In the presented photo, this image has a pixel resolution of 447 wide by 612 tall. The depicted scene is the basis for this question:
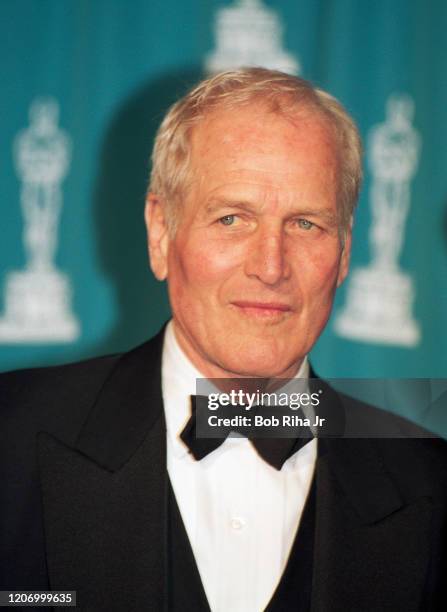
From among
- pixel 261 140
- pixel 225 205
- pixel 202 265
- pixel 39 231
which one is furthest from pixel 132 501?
pixel 39 231

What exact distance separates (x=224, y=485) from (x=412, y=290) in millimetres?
859

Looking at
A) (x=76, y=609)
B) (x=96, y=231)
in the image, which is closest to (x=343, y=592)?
(x=76, y=609)

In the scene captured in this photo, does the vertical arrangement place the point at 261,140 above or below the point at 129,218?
below

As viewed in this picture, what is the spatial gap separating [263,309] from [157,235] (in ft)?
0.99

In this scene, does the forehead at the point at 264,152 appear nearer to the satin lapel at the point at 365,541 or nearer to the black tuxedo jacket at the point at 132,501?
the black tuxedo jacket at the point at 132,501

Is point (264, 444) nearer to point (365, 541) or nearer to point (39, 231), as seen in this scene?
point (365, 541)

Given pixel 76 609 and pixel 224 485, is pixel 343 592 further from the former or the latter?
pixel 76 609

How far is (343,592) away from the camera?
4.70 ft

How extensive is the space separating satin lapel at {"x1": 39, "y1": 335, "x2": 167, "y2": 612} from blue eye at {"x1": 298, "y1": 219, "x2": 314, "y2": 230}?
40 cm

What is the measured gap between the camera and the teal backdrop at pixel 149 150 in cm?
207

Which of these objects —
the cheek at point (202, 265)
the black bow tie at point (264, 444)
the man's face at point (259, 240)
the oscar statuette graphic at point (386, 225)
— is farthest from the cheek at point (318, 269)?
the oscar statuette graphic at point (386, 225)

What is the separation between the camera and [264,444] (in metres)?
1.52

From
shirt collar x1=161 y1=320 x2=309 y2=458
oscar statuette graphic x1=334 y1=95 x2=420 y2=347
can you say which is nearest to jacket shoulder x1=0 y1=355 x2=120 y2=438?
shirt collar x1=161 y1=320 x2=309 y2=458

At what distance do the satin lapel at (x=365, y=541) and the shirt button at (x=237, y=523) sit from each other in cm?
13
